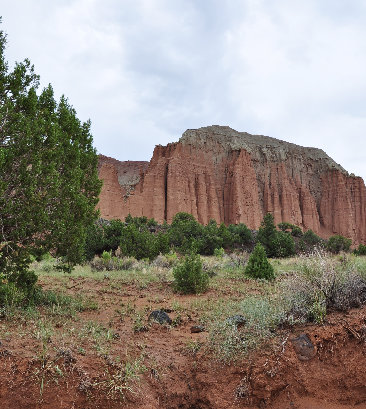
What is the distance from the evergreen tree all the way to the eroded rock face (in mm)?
54717

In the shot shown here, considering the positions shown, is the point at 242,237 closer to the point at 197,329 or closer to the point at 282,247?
the point at 282,247

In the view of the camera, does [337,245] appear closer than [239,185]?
Yes

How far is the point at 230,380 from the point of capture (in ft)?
15.9

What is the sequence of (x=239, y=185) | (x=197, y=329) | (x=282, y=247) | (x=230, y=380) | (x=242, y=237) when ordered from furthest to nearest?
(x=239, y=185) → (x=242, y=237) → (x=282, y=247) → (x=197, y=329) → (x=230, y=380)

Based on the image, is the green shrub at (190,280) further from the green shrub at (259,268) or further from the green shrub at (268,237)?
the green shrub at (268,237)

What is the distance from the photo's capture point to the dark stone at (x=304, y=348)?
195 inches

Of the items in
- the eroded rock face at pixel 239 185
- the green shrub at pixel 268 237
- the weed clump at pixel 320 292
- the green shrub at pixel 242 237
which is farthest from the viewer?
the eroded rock face at pixel 239 185

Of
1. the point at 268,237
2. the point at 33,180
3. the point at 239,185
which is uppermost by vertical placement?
the point at 239,185

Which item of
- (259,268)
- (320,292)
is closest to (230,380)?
(320,292)

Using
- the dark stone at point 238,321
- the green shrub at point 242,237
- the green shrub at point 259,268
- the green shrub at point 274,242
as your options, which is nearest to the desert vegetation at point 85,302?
the dark stone at point 238,321

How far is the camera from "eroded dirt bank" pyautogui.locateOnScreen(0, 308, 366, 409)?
424cm

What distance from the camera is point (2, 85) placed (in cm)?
710

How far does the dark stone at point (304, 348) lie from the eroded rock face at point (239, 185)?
58.4 meters

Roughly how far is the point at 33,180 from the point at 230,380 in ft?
16.1
